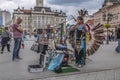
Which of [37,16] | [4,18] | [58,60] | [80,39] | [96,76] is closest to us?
[96,76]

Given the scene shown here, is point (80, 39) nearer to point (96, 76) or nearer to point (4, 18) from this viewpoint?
point (96, 76)

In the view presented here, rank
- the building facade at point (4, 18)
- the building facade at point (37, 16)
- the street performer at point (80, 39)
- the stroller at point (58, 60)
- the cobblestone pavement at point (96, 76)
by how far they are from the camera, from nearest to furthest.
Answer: the cobblestone pavement at point (96, 76) → the stroller at point (58, 60) → the street performer at point (80, 39) → the building facade at point (4, 18) → the building facade at point (37, 16)

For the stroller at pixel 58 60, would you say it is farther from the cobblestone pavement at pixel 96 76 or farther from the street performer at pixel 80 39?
the cobblestone pavement at pixel 96 76

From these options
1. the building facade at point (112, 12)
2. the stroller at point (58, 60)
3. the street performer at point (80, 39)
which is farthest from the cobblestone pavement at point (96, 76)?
the building facade at point (112, 12)

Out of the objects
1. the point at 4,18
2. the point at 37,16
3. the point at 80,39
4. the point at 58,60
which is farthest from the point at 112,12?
the point at 58,60

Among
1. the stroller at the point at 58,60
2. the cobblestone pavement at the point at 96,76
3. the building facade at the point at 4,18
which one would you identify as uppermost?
the building facade at the point at 4,18

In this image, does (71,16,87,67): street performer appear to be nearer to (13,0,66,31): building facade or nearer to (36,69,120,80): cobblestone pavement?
(36,69,120,80): cobblestone pavement

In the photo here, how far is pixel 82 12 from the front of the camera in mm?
11555

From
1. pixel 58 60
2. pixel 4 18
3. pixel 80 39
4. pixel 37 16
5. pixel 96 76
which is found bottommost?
pixel 96 76

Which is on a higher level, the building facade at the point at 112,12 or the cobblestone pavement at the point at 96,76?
the building facade at the point at 112,12

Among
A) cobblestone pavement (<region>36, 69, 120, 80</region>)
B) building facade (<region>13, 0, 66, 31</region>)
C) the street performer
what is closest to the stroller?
the street performer

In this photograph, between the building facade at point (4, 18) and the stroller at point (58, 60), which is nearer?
the stroller at point (58, 60)

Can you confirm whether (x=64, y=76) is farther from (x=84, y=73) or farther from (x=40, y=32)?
(x=40, y=32)

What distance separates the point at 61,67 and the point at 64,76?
115 cm
